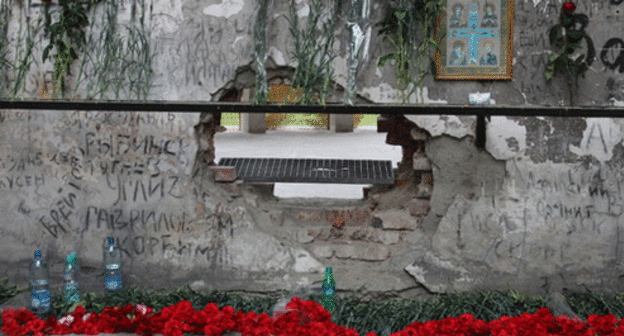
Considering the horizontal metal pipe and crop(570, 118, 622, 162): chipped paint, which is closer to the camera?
the horizontal metal pipe

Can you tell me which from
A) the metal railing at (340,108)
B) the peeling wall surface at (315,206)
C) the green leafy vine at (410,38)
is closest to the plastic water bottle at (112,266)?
the peeling wall surface at (315,206)

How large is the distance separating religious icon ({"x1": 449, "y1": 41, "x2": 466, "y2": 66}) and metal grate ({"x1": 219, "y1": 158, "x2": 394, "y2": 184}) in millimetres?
1876

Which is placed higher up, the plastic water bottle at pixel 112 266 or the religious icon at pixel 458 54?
the religious icon at pixel 458 54

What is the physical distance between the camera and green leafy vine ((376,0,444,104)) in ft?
14.9

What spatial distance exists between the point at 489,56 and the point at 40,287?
3431 mm

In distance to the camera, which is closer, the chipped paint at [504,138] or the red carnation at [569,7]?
the red carnation at [569,7]

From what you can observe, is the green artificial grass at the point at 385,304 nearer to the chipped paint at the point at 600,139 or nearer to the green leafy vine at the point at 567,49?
the chipped paint at the point at 600,139

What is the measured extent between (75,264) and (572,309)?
337 centimetres

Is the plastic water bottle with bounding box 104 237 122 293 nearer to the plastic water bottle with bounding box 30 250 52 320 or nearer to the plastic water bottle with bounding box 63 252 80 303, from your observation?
the plastic water bottle with bounding box 63 252 80 303

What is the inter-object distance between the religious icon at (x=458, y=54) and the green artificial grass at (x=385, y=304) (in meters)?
1.56

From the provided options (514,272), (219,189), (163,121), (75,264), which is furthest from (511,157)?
(75,264)

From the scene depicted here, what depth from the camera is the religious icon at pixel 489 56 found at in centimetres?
459

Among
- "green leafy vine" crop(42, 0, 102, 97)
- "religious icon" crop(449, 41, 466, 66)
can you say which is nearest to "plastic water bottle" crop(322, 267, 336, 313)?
"religious icon" crop(449, 41, 466, 66)

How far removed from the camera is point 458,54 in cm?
462
